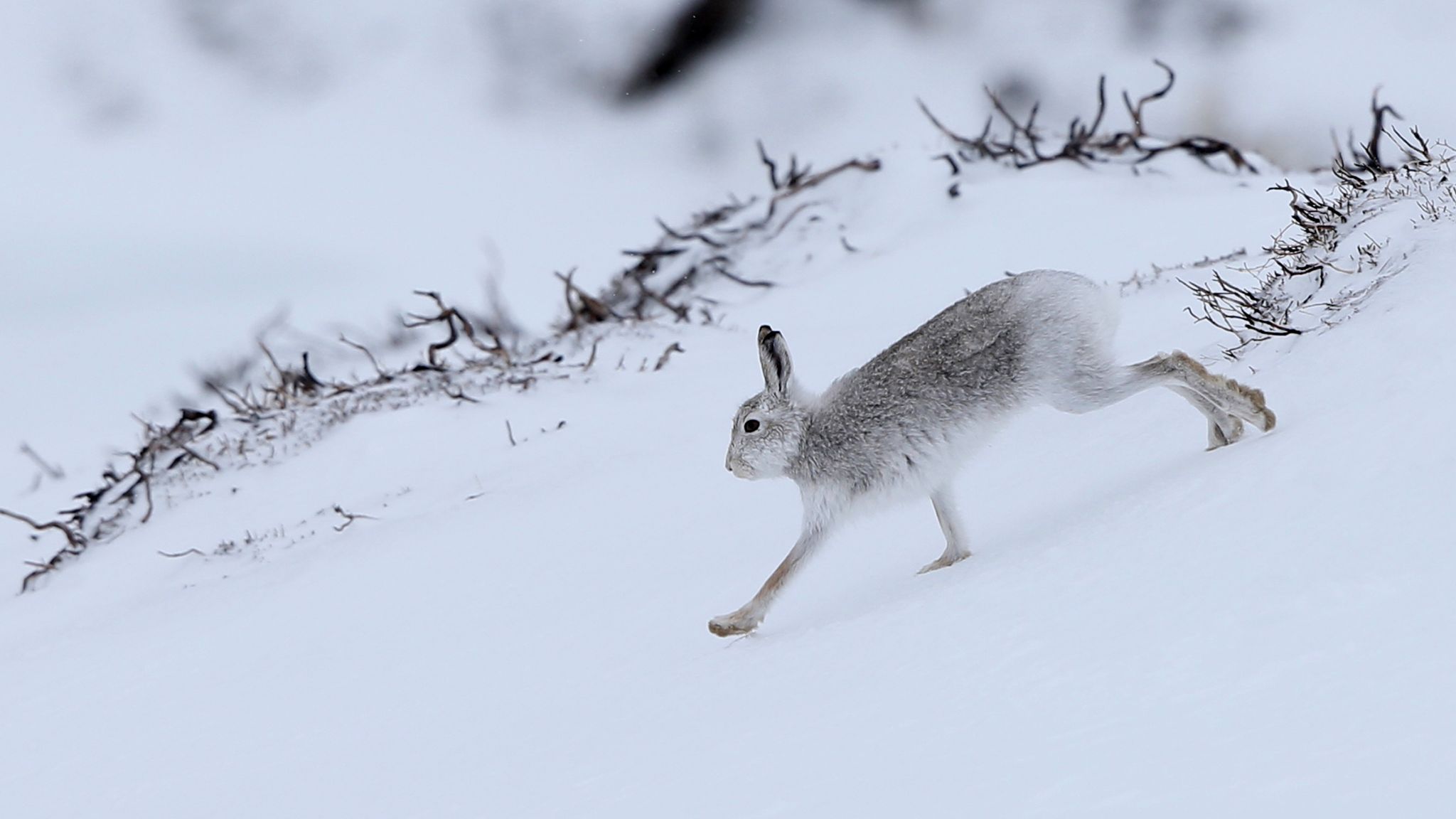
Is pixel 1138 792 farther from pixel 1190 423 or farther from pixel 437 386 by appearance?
pixel 437 386

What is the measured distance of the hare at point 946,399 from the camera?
16.5ft

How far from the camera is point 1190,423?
575 centimetres

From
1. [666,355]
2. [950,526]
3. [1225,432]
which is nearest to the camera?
[1225,432]

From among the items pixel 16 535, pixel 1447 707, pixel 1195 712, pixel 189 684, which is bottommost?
pixel 1447 707

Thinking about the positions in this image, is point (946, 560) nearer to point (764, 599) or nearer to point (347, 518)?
point (764, 599)

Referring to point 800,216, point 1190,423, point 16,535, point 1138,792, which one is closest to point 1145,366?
point 1190,423

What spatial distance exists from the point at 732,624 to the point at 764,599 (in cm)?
17

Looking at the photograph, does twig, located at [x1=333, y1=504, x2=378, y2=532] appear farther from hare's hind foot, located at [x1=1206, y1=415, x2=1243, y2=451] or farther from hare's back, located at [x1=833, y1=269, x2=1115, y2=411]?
hare's hind foot, located at [x1=1206, y1=415, x2=1243, y2=451]

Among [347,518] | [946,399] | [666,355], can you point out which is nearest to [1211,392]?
[946,399]

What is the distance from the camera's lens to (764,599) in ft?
16.8

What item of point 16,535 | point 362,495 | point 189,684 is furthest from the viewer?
point 16,535

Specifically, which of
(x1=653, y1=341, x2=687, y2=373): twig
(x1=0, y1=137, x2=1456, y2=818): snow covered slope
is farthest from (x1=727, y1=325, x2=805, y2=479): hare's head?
(x1=653, y1=341, x2=687, y2=373): twig

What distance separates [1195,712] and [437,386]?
9.12 metres

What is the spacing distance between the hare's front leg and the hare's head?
353 mm
